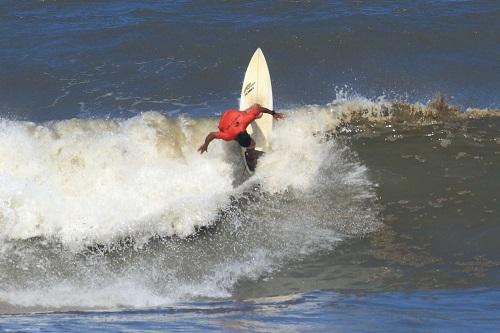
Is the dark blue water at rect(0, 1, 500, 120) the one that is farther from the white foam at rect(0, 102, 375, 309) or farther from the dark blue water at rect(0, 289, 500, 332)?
the dark blue water at rect(0, 289, 500, 332)

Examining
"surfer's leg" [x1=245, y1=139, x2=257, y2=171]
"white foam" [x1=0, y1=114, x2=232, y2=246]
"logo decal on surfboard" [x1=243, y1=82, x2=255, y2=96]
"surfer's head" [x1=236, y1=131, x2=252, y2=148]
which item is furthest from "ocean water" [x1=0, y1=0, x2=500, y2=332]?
"logo decal on surfboard" [x1=243, y1=82, x2=255, y2=96]

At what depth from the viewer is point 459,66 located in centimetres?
1589

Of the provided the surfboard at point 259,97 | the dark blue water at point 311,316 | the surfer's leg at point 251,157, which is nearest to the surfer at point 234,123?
the surfer's leg at point 251,157

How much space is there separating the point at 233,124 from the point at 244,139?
0.41 m

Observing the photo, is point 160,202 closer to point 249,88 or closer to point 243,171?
point 243,171

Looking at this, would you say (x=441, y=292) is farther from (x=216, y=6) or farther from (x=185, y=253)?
(x=216, y=6)

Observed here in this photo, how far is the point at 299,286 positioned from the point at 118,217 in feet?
9.61

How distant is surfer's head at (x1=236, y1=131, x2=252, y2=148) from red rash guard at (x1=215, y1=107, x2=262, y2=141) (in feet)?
0.38

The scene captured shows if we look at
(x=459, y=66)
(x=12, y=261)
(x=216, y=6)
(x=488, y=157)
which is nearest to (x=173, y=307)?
(x=12, y=261)

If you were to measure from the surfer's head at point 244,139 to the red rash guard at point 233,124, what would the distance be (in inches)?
4.5

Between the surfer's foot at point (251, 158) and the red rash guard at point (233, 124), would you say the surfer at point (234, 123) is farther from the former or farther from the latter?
the surfer's foot at point (251, 158)

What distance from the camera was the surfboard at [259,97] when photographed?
1238 centimetres

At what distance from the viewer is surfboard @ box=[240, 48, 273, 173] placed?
12.4m

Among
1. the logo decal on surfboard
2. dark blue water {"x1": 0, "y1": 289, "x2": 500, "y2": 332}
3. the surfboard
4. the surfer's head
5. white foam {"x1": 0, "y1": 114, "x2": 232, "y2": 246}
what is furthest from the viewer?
the logo decal on surfboard
